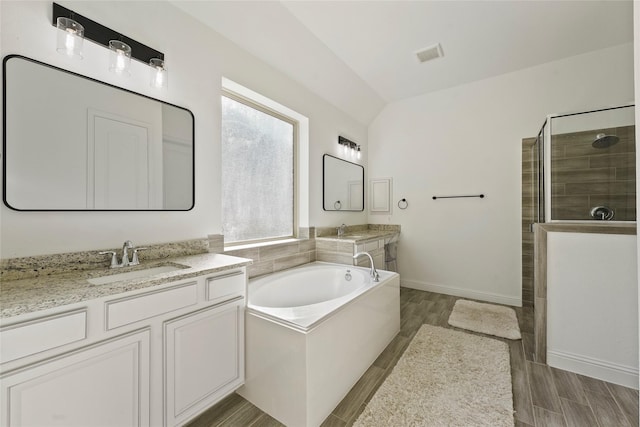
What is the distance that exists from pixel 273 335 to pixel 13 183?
1.43 meters

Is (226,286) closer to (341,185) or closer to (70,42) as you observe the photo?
(70,42)

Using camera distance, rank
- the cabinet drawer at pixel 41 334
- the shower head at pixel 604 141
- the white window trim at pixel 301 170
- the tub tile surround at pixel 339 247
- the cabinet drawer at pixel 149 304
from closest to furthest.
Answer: the cabinet drawer at pixel 41 334, the cabinet drawer at pixel 149 304, the shower head at pixel 604 141, the tub tile surround at pixel 339 247, the white window trim at pixel 301 170

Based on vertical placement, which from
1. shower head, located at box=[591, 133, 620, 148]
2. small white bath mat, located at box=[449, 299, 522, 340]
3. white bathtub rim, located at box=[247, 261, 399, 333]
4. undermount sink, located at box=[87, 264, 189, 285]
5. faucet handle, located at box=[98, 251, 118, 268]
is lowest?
small white bath mat, located at box=[449, 299, 522, 340]

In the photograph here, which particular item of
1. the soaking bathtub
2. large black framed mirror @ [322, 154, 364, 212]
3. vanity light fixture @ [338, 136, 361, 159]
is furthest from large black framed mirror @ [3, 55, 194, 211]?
vanity light fixture @ [338, 136, 361, 159]

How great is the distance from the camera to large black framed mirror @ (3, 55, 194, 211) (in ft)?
3.85

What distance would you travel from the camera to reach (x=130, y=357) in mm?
1122

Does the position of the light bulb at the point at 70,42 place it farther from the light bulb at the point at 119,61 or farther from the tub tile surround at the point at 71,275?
the tub tile surround at the point at 71,275

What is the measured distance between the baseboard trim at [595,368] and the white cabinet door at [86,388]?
267cm

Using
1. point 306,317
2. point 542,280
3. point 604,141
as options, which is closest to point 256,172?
point 306,317

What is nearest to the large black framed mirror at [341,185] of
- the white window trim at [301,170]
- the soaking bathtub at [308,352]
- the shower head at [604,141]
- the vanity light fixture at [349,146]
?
the vanity light fixture at [349,146]

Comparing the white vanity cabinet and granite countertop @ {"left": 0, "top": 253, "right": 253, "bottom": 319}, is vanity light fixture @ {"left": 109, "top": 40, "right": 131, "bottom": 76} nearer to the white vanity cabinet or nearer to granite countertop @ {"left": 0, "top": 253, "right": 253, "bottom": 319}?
granite countertop @ {"left": 0, "top": 253, "right": 253, "bottom": 319}

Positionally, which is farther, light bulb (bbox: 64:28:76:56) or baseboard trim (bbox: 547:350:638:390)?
baseboard trim (bbox: 547:350:638:390)

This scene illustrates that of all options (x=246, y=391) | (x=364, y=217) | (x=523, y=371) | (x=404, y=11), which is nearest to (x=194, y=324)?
(x=246, y=391)

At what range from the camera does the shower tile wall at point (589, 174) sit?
6.45ft
